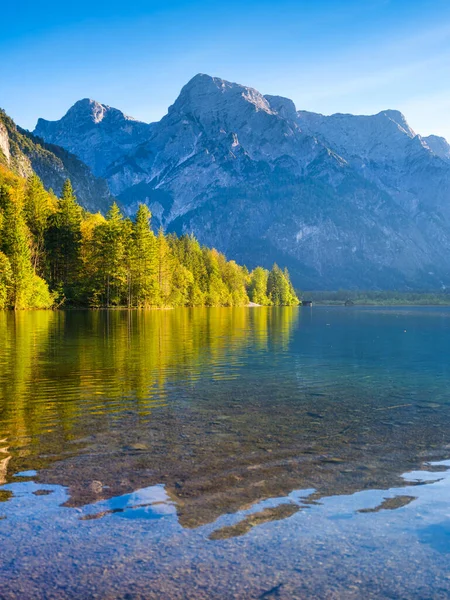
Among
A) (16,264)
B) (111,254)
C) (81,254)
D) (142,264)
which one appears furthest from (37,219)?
(16,264)

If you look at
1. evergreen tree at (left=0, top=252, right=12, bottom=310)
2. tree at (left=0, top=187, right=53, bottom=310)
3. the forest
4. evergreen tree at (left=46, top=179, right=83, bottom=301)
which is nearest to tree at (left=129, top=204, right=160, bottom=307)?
the forest

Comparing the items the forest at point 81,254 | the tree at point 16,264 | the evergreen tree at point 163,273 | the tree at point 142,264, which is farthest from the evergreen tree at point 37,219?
the evergreen tree at point 163,273

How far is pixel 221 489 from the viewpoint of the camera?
10.1 meters

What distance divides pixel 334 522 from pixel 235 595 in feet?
9.41

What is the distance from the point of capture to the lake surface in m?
6.96

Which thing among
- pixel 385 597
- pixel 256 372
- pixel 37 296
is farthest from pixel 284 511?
pixel 37 296

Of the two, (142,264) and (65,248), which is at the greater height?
(65,248)

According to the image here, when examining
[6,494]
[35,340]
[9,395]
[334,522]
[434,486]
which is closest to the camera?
[334,522]

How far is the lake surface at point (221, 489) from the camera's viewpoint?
6.96 meters

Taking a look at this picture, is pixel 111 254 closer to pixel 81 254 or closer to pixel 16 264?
pixel 81 254

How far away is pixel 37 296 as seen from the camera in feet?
307

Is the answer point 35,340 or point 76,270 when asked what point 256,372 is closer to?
point 35,340

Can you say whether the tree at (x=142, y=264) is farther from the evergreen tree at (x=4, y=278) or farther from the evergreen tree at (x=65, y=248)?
the evergreen tree at (x=4, y=278)

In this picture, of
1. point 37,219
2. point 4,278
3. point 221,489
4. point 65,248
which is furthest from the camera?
point 65,248
